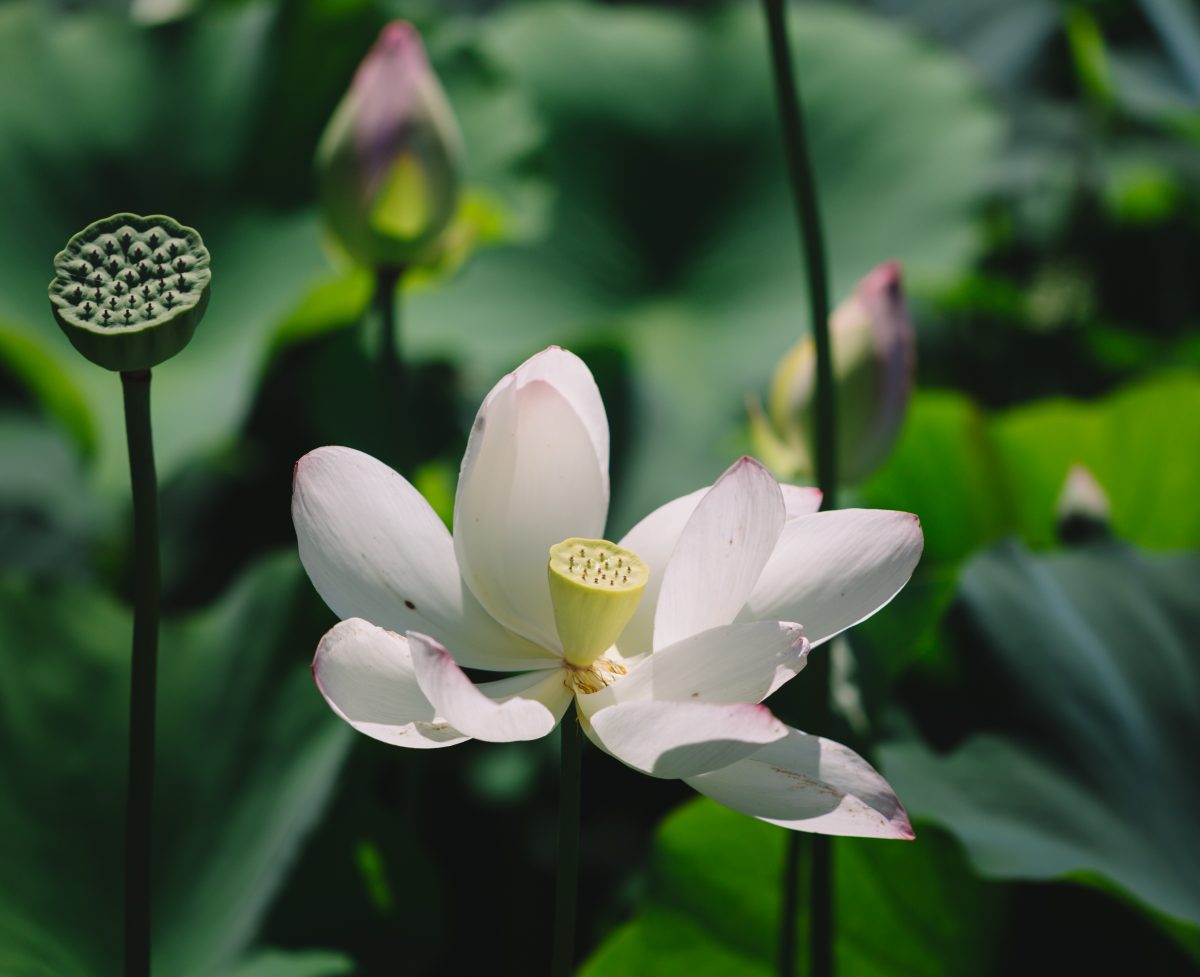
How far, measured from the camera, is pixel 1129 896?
0.62 meters

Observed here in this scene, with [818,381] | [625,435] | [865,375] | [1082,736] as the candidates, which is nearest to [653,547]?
[818,381]

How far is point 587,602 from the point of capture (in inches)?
14.1

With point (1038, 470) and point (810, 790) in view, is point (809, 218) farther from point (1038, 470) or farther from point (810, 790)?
point (1038, 470)

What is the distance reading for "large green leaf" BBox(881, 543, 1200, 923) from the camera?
679 mm

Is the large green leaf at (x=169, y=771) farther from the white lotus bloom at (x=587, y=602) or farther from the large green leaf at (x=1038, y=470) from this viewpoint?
the large green leaf at (x=1038, y=470)

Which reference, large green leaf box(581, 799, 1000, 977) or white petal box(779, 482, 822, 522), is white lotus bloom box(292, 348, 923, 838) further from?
large green leaf box(581, 799, 1000, 977)

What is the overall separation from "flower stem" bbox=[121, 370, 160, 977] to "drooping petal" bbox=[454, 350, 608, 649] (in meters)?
0.09

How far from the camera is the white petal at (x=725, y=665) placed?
33cm

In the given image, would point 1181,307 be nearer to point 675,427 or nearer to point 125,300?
point 675,427

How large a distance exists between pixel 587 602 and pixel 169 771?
1.63ft

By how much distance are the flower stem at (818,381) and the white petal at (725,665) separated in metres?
0.25

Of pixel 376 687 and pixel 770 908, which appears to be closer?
pixel 376 687

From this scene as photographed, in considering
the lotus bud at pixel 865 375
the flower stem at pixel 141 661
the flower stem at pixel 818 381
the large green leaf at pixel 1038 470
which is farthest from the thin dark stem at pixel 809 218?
the large green leaf at pixel 1038 470

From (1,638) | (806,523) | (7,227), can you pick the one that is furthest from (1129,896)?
(7,227)
